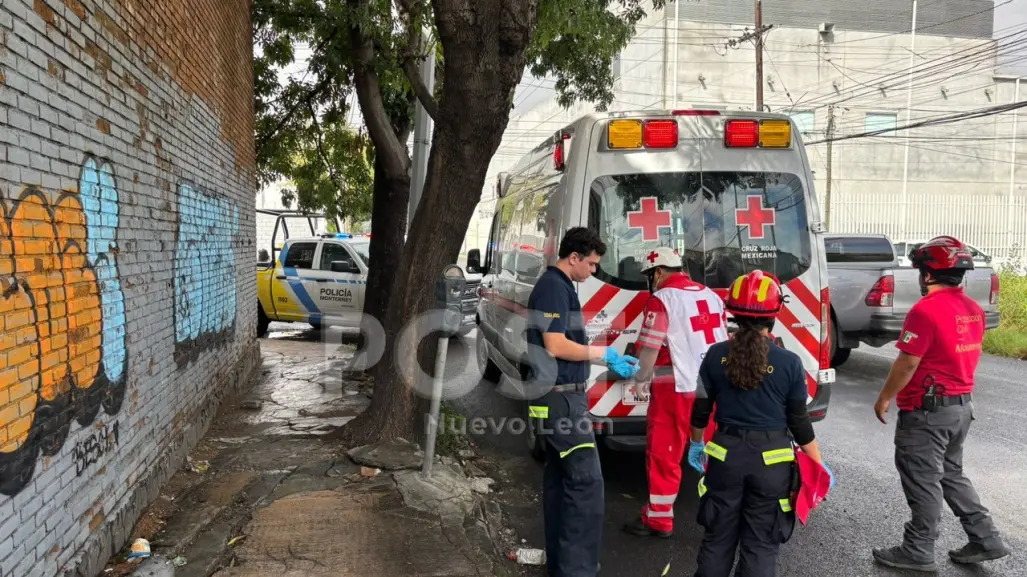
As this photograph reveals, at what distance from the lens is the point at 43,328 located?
3025 mm

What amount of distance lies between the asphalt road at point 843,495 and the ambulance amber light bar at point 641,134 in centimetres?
252

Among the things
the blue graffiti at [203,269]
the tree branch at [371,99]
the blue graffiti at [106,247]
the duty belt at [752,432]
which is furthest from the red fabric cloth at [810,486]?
the tree branch at [371,99]

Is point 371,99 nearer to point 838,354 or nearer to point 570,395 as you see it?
point 570,395

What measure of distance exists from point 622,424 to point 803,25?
29.7 meters

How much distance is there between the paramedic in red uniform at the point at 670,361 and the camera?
4441mm

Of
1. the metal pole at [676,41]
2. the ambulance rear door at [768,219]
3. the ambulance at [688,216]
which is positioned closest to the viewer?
the ambulance at [688,216]

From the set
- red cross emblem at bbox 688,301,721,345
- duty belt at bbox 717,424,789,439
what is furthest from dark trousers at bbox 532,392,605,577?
red cross emblem at bbox 688,301,721,345

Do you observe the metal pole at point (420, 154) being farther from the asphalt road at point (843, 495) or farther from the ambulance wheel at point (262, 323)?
the ambulance wheel at point (262, 323)

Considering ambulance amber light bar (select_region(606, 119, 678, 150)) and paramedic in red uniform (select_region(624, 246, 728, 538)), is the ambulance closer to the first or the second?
ambulance amber light bar (select_region(606, 119, 678, 150))

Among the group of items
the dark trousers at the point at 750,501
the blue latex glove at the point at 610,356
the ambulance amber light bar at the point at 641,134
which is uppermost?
the ambulance amber light bar at the point at 641,134

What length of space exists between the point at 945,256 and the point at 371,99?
648cm

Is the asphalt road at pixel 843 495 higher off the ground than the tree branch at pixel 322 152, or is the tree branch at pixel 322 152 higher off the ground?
the tree branch at pixel 322 152

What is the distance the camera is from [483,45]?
16.9ft

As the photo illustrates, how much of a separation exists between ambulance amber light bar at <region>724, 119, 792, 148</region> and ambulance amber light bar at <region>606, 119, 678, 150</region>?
0.40 meters
